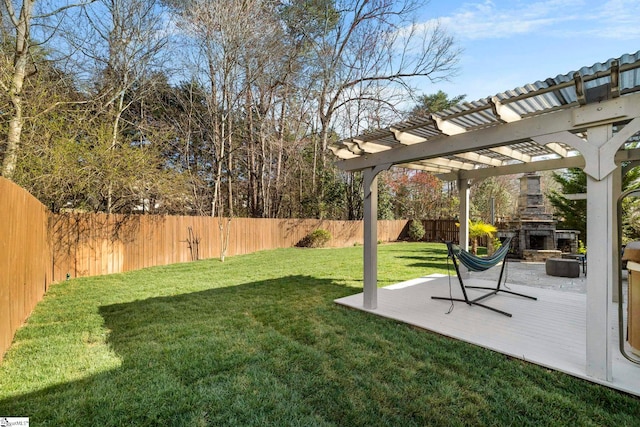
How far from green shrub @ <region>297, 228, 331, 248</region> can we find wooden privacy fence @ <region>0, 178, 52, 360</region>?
30.2 feet

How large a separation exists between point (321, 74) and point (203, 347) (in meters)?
13.6

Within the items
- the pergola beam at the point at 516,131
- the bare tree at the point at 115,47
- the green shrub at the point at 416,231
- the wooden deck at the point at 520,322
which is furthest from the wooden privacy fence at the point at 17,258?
the green shrub at the point at 416,231

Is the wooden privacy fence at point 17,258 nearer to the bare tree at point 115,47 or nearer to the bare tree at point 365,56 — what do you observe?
the bare tree at point 115,47

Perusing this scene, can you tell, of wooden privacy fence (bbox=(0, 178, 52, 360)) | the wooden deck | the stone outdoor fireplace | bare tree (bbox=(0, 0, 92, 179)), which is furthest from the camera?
the stone outdoor fireplace

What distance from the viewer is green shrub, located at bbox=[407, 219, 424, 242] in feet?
52.5

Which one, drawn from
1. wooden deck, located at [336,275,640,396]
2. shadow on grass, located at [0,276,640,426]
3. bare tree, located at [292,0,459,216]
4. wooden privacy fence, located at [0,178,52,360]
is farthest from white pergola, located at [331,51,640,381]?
bare tree, located at [292,0,459,216]

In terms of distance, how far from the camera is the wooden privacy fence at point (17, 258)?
265 cm

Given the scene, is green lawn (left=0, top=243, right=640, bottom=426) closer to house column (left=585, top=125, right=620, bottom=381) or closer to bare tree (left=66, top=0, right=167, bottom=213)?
house column (left=585, top=125, right=620, bottom=381)

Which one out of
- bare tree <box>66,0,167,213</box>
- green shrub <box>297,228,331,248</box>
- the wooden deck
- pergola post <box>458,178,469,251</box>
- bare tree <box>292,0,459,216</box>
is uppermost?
bare tree <box>292,0,459,216</box>

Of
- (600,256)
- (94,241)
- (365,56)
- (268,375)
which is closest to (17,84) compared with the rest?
(94,241)

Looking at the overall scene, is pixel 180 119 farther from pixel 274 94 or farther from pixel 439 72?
pixel 439 72

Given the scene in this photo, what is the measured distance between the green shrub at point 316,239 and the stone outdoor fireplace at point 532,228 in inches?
250

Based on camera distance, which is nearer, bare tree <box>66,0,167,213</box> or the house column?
the house column

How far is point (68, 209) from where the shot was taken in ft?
22.0
